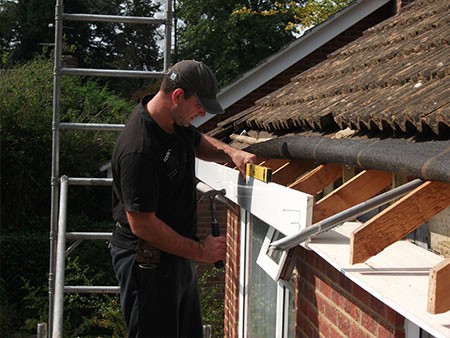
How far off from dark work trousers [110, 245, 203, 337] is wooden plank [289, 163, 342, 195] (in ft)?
2.45

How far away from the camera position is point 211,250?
371cm

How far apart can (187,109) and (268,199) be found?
59cm

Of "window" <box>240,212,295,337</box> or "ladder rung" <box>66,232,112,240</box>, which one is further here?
"ladder rung" <box>66,232,112,240</box>

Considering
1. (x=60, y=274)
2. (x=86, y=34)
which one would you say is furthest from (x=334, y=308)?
(x=86, y=34)

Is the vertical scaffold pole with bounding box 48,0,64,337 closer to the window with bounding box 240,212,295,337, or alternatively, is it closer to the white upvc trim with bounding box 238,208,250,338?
the white upvc trim with bounding box 238,208,250,338

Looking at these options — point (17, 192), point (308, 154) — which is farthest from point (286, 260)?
point (17, 192)

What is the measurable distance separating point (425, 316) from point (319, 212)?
106cm

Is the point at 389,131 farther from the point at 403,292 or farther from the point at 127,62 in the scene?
the point at 127,62

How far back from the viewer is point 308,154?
3.72 metres

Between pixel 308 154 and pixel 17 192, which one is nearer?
pixel 308 154

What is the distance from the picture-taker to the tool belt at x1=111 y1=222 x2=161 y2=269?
3.62 metres

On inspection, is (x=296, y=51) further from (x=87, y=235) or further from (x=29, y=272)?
(x=29, y=272)

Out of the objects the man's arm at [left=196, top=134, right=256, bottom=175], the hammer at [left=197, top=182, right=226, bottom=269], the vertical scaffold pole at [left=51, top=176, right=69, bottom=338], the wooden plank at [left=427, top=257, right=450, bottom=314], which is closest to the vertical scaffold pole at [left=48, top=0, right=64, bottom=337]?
the vertical scaffold pole at [left=51, top=176, right=69, bottom=338]

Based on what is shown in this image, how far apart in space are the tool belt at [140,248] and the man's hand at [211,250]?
0.22m
